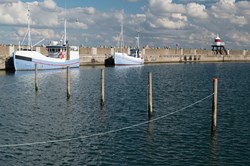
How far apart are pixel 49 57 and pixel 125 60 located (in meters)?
38.0

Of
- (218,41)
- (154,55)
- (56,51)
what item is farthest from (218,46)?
(56,51)

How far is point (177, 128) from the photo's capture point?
98.9 feet

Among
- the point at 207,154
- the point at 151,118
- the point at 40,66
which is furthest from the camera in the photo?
the point at 40,66

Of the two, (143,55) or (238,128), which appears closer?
(238,128)

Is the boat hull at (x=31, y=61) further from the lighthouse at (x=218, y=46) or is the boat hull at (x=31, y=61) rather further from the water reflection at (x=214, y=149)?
the lighthouse at (x=218, y=46)

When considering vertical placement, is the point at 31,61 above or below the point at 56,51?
below

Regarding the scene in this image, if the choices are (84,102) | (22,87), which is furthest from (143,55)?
(84,102)

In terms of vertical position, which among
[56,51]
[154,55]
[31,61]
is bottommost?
[31,61]

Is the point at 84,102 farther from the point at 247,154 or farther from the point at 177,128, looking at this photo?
the point at 247,154

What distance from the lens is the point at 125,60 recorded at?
125 meters

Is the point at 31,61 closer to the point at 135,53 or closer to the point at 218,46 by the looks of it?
the point at 135,53

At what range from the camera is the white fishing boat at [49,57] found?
84000 mm

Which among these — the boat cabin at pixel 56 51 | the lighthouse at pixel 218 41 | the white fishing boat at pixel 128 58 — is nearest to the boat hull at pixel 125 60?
the white fishing boat at pixel 128 58

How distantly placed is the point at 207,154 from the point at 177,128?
6.71m
